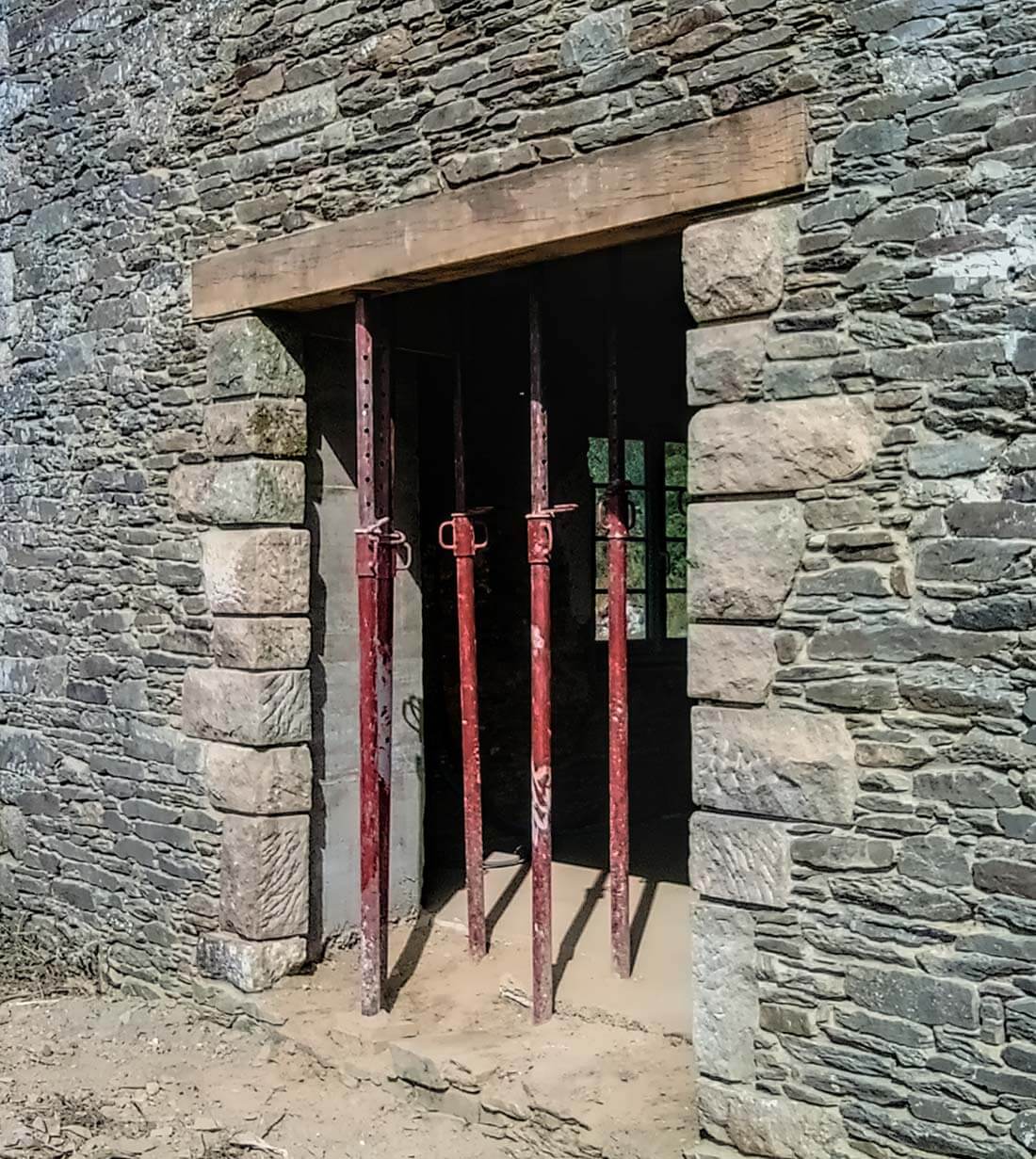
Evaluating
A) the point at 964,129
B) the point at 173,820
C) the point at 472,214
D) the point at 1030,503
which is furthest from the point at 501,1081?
the point at 964,129

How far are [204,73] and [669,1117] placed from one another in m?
4.27

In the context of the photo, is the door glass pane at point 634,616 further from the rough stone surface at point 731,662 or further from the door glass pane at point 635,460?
the rough stone surface at point 731,662

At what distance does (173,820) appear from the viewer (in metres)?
5.41

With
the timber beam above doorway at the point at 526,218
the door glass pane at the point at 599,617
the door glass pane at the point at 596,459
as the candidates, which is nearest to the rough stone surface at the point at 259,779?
the timber beam above doorway at the point at 526,218

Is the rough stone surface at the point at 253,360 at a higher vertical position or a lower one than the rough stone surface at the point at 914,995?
higher

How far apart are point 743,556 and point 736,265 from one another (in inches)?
32.5

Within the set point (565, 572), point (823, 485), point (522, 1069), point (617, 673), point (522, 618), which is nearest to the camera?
point (823, 485)

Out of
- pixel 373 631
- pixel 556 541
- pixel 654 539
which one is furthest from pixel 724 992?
pixel 654 539

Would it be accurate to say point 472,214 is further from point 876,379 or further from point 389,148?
point 876,379

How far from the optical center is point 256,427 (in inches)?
199

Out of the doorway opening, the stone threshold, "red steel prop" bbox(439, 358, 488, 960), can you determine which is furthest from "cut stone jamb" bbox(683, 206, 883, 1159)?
"red steel prop" bbox(439, 358, 488, 960)

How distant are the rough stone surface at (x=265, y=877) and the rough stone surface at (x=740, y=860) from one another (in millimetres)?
1986

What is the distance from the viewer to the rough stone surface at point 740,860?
358 centimetres

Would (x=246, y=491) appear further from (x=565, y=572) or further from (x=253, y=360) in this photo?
(x=565, y=572)
